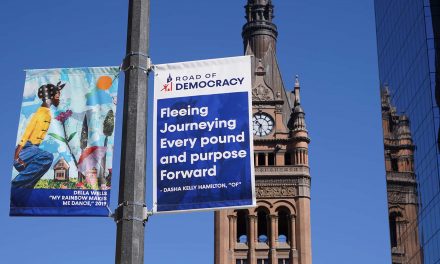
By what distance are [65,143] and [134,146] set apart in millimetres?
1516

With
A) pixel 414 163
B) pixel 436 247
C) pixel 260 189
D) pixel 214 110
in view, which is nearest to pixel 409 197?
pixel 414 163

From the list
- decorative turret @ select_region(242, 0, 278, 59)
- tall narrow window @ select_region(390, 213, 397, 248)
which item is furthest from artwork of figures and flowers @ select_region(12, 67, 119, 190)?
decorative turret @ select_region(242, 0, 278, 59)

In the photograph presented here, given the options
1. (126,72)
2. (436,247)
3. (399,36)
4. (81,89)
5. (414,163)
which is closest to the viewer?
(126,72)

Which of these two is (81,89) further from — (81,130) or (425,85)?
(425,85)

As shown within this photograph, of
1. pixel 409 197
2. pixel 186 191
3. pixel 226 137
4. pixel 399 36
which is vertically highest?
pixel 399 36

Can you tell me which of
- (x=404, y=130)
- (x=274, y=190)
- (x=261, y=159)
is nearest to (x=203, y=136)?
(x=404, y=130)

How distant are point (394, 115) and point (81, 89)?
7795cm

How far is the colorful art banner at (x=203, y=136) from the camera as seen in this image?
12484mm

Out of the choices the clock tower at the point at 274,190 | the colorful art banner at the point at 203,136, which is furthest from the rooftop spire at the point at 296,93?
the colorful art banner at the point at 203,136

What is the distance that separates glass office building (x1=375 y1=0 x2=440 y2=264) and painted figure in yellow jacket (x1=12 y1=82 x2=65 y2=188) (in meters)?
60.8

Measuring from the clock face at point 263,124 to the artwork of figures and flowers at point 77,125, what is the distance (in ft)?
317

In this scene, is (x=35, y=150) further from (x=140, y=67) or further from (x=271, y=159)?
(x=271, y=159)

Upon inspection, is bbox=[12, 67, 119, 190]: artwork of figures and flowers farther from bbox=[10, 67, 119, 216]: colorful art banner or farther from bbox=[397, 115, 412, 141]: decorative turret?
bbox=[397, 115, 412, 141]: decorative turret

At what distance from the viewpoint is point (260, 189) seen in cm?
10475
